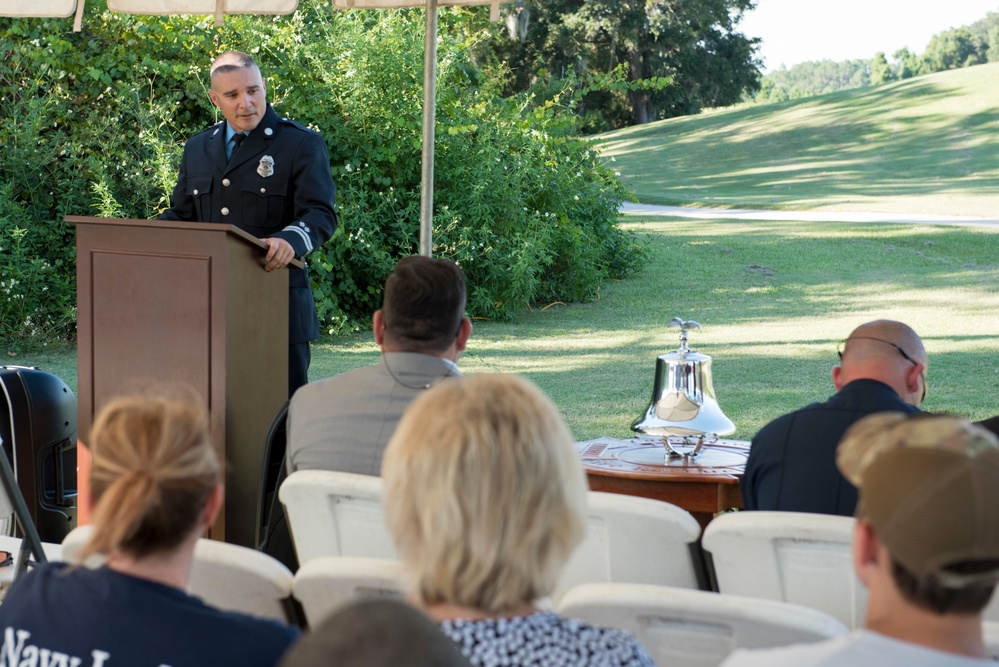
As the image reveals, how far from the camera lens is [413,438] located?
143cm

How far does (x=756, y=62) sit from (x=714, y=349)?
101 feet

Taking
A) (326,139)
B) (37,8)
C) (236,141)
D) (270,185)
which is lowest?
(270,185)

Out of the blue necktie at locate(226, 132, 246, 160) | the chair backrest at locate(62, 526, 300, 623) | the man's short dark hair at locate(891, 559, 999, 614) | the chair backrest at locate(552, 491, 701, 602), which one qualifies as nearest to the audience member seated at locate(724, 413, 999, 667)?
the man's short dark hair at locate(891, 559, 999, 614)

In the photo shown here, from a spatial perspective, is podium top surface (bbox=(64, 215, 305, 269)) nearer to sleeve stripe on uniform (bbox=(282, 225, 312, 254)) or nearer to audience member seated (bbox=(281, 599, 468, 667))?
sleeve stripe on uniform (bbox=(282, 225, 312, 254))

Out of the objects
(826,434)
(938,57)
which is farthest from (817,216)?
(938,57)

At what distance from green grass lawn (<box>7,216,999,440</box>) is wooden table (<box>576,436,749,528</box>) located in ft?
10.3

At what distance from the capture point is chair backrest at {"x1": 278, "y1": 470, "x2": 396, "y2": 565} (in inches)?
88.7

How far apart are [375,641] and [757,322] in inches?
393

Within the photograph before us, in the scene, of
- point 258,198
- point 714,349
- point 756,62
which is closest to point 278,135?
point 258,198

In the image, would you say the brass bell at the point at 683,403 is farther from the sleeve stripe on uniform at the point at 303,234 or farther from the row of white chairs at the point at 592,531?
the sleeve stripe on uniform at the point at 303,234

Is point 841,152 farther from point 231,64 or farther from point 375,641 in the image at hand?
point 375,641

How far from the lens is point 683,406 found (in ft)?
10.5

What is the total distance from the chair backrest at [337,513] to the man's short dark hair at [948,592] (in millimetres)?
1160

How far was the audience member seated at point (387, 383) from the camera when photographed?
2.66 m
